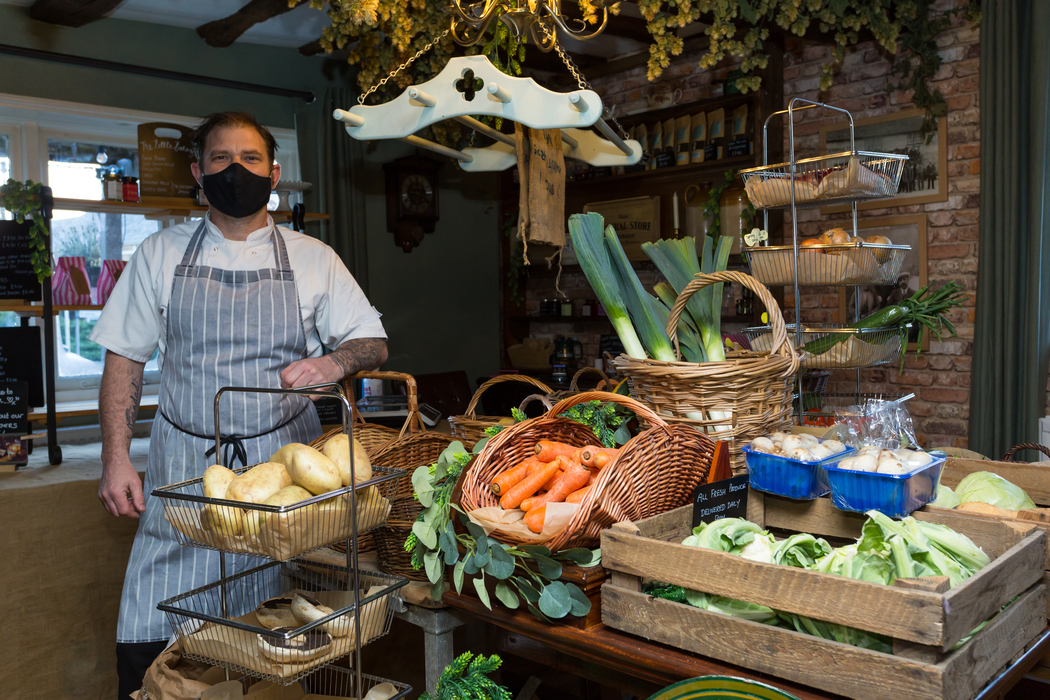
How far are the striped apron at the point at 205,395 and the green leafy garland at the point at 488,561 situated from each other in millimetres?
608

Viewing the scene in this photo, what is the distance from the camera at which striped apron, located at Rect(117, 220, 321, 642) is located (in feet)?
5.94

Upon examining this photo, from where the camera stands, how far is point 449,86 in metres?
1.84

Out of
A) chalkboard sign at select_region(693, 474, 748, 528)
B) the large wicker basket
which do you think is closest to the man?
the large wicker basket

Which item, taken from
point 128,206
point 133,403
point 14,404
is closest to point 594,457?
point 133,403

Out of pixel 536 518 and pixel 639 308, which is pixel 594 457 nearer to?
pixel 536 518

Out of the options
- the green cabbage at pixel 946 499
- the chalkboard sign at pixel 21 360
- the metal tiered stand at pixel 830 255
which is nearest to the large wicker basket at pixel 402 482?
the green cabbage at pixel 946 499

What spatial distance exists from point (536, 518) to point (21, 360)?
8.72 ft

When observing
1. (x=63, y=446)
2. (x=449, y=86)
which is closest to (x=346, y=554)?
(x=449, y=86)

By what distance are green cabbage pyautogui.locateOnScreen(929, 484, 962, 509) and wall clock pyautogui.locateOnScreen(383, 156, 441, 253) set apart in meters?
4.26

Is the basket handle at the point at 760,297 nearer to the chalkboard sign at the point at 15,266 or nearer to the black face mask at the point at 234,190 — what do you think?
the black face mask at the point at 234,190

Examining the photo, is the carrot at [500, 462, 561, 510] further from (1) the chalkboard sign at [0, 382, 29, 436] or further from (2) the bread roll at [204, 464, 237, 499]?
(1) the chalkboard sign at [0, 382, 29, 436]

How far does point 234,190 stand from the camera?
191 cm

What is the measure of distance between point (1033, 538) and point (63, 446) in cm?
374

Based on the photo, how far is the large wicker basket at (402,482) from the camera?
61.5 inches
